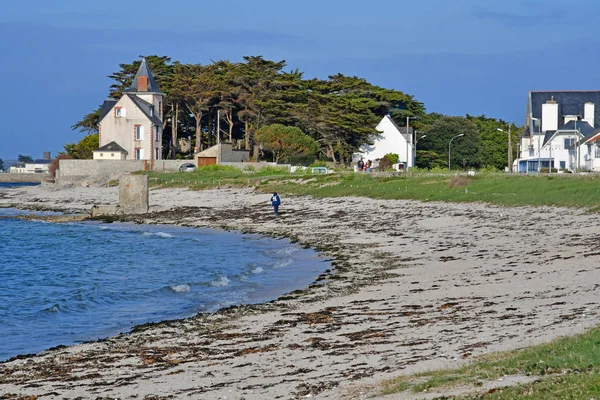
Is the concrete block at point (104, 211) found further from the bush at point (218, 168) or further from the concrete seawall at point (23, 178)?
the concrete seawall at point (23, 178)

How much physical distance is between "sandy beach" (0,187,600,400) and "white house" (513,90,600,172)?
52.6m

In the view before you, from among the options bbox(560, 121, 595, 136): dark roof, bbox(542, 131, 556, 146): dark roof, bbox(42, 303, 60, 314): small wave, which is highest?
bbox(560, 121, 595, 136): dark roof

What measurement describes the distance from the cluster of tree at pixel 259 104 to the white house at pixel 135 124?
5.83 meters

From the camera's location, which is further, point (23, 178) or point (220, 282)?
point (23, 178)

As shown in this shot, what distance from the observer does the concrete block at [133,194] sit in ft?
187

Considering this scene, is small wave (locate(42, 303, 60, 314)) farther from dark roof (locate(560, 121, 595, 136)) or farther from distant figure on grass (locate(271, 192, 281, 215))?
dark roof (locate(560, 121, 595, 136))

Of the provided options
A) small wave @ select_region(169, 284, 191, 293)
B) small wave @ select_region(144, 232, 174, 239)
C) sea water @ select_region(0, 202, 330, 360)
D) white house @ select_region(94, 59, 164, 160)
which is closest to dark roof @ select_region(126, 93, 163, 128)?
white house @ select_region(94, 59, 164, 160)

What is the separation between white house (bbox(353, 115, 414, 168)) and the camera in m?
96.1

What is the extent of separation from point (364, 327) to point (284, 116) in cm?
8264

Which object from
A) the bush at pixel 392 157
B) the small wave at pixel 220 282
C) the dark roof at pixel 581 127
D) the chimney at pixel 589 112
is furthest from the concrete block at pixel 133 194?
the chimney at pixel 589 112

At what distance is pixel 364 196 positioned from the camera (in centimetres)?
5175

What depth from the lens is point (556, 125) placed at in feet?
303

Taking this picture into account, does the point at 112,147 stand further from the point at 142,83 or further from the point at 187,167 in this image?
the point at 187,167

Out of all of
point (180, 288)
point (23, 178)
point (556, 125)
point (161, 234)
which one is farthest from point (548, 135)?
point (23, 178)
